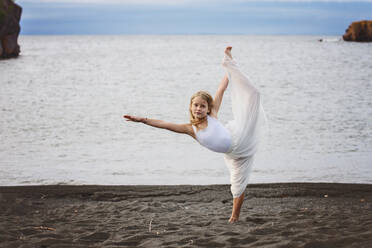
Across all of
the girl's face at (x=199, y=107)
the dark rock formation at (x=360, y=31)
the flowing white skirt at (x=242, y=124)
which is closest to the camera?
the girl's face at (x=199, y=107)

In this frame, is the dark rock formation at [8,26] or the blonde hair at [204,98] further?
the dark rock formation at [8,26]

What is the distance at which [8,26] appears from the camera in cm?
5478

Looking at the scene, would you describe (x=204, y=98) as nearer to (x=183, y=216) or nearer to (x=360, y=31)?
(x=183, y=216)

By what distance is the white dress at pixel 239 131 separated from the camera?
550 cm

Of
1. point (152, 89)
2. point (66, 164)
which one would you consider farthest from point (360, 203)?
point (152, 89)

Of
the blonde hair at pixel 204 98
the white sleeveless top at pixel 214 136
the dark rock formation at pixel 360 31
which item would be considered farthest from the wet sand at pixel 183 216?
the dark rock formation at pixel 360 31

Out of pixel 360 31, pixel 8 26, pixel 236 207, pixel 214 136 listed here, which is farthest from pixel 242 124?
pixel 360 31

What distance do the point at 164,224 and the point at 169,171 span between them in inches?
176

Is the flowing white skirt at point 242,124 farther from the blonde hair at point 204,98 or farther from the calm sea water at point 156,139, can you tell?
the calm sea water at point 156,139

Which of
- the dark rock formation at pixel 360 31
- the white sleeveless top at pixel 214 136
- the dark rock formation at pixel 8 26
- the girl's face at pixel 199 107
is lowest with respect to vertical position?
the white sleeveless top at pixel 214 136

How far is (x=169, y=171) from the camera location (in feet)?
34.6

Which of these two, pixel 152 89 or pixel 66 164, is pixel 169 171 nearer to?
pixel 66 164

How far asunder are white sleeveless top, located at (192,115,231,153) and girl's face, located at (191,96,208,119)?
0.14m

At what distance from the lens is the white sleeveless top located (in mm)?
5469
